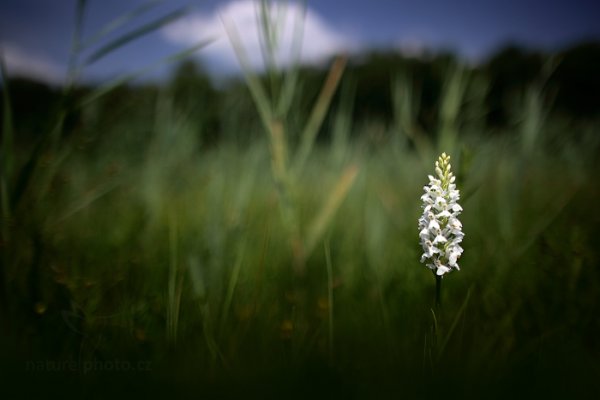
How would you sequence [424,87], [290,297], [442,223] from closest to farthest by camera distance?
[442,223] → [290,297] → [424,87]

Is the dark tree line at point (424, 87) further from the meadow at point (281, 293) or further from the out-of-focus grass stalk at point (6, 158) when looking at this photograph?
the out-of-focus grass stalk at point (6, 158)

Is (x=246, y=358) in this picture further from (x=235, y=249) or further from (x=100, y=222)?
(x=100, y=222)

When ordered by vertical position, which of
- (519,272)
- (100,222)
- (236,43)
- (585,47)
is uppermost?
(585,47)

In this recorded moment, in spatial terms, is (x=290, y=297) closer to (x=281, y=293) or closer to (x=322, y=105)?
(x=281, y=293)

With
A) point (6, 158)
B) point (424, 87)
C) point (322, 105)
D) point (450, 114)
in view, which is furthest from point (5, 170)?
point (424, 87)

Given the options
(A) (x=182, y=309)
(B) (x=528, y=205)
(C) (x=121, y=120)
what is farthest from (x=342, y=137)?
(C) (x=121, y=120)

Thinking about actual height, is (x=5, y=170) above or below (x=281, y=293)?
above

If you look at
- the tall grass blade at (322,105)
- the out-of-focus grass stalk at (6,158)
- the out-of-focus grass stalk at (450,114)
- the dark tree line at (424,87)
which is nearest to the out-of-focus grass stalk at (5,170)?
the out-of-focus grass stalk at (6,158)
